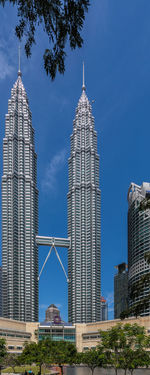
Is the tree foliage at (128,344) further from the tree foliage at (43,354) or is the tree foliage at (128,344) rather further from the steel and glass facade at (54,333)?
the steel and glass facade at (54,333)

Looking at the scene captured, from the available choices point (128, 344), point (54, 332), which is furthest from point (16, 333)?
point (128, 344)

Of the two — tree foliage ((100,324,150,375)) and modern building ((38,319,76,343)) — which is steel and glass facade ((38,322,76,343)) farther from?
tree foliage ((100,324,150,375))

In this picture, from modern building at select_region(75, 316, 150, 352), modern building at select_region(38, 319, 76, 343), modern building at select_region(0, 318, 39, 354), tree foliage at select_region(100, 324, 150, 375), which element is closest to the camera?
tree foliage at select_region(100, 324, 150, 375)

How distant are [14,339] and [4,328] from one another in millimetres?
11343

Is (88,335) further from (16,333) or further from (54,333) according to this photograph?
(16,333)

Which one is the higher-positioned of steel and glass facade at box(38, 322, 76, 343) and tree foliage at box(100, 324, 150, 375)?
tree foliage at box(100, 324, 150, 375)

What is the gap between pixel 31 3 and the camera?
1102cm

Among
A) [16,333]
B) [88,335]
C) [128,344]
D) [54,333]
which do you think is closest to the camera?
[128,344]

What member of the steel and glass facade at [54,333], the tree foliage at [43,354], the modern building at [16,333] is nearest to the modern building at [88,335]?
the steel and glass facade at [54,333]

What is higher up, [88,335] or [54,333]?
[54,333]

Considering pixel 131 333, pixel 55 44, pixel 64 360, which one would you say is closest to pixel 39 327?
pixel 64 360

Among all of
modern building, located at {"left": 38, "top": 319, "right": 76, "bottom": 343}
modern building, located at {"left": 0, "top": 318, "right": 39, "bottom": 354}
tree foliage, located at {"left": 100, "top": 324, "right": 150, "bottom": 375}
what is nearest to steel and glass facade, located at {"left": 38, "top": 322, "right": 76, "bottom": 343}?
modern building, located at {"left": 38, "top": 319, "right": 76, "bottom": 343}

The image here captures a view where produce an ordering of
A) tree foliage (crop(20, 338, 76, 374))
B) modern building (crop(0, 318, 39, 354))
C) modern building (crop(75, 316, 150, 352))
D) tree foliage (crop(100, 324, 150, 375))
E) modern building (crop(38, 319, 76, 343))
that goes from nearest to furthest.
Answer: tree foliage (crop(100, 324, 150, 375)) → tree foliage (crop(20, 338, 76, 374)) → modern building (crop(0, 318, 39, 354)) → modern building (crop(75, 316, 150, 352)) → modern building (crop(38, 319, 76, 343))

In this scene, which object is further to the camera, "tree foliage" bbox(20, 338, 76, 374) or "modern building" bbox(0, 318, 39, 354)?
"modern building" bbox(0, 318, 39, 354)
